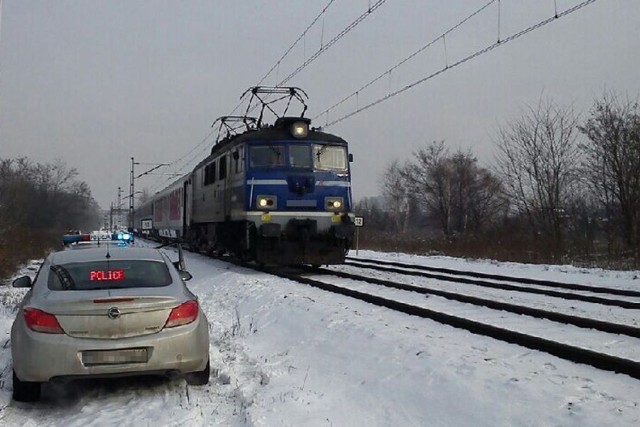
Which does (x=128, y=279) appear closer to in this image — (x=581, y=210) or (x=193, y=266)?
(x=193, y=266)

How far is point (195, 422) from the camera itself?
4.68 meters

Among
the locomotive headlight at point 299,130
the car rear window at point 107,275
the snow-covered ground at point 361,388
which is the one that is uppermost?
the locomotive headlight at point 299,130

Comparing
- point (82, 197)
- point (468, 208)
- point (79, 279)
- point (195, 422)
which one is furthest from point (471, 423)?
point (82, 197)

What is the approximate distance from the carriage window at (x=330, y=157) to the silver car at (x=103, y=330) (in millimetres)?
10668

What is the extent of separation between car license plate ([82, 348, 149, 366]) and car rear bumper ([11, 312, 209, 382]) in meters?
0.02

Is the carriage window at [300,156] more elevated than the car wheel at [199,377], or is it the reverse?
the carriage window at [300,156]

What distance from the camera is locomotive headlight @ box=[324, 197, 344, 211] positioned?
1584 cm

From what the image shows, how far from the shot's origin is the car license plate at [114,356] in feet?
16.2

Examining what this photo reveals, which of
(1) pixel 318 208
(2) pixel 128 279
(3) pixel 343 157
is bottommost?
(2) pixel 128 279

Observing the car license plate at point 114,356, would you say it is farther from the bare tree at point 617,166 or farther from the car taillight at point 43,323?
the bare tree at point 617,166

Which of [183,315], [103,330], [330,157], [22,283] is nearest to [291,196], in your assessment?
[330,157]

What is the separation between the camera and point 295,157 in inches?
630

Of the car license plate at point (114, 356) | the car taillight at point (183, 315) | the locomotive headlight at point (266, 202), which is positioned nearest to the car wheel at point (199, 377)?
the car taillight at point (183, 315)

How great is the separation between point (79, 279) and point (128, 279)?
0.43 m
